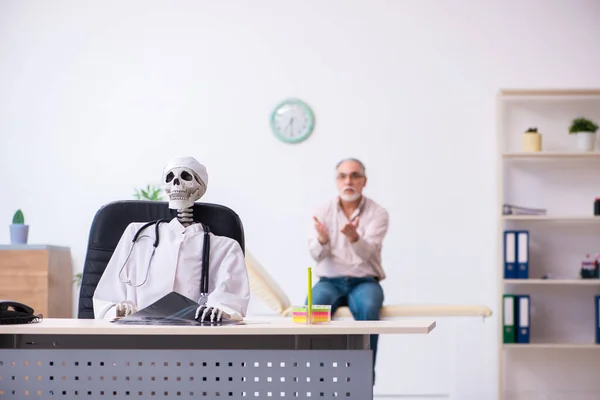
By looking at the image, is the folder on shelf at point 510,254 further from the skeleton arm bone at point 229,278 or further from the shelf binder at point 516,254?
the skeleton arm bone at point 229,278

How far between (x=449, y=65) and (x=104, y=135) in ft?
8.03

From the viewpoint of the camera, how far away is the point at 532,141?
5613 mm

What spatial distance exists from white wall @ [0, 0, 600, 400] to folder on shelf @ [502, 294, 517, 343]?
24 centimetres

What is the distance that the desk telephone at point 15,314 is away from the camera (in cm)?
239

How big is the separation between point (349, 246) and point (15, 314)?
2479 millimetres

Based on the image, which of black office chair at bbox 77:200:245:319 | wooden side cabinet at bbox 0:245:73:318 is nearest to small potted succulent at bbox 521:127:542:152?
black office chair at bbox 77:200:245:319

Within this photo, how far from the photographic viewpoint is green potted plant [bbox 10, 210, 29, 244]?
216 inches

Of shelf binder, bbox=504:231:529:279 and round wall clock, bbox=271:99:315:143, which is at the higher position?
round wall clock, bbox=271:99:315:143

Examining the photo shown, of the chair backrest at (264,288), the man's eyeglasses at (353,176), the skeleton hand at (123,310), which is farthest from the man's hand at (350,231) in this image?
the skeleton hand at (123,310)

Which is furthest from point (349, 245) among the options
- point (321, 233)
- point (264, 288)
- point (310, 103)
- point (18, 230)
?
point (18, 230)

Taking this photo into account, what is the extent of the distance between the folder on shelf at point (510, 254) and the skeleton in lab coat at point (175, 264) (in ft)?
9.23

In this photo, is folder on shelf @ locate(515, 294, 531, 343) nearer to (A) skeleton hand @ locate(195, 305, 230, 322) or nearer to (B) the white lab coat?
(B) the white lab coat

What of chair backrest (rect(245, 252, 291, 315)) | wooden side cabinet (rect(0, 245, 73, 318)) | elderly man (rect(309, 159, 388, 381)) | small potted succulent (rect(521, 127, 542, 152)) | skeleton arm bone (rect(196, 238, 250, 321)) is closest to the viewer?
skeleton arm bone (rect(196, 238, 250, 321))

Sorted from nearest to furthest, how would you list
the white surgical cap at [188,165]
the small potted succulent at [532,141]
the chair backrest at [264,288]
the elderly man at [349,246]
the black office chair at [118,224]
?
1. the black office chair at [118,224]
2. the white surgical cap at [188,165]
3. the elderly man at [349,246]
4. the chair backrest at [264,288]
5. the small potted succulent at [532,141]
